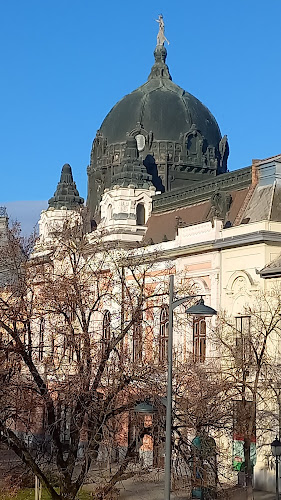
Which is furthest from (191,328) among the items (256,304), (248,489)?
(248,489)

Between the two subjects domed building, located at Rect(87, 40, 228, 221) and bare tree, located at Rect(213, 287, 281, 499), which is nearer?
bare tree, located at Rect(213, 287, 281, 499)

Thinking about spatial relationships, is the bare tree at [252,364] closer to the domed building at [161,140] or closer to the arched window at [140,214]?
the arched window at [140,214]

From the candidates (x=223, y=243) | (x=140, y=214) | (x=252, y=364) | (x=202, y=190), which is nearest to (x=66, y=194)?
(x=140, y=214)

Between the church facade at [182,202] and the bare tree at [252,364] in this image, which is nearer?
the bare tree at [252,364]

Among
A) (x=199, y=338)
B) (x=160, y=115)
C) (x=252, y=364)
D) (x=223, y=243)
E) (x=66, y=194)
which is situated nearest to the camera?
(x=252, y=364)

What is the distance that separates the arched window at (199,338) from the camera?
36438 mm

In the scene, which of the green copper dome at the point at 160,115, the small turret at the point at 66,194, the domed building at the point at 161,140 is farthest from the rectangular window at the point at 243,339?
the small turret at the point at 66,194

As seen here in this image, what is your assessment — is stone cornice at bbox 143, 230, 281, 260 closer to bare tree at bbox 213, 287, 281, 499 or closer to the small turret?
bare tree at bbox 213, 287, 281, 499

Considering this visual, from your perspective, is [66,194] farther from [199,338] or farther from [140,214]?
[199,338]

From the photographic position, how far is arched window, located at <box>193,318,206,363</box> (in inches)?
1435

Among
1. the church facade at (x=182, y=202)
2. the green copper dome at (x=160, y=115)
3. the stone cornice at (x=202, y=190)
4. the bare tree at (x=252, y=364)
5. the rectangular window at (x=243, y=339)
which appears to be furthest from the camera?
the green copper dome at (x=160, y=115)

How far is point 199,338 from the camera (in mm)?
36844

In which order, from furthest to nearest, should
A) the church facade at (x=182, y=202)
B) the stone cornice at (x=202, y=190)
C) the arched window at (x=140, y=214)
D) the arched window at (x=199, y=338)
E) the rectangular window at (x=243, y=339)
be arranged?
the arched window at (x=140, y=214) < the stone cornice at (x=202, y=190) < the arched window at (x=199, y=338) < the church facade at (x=182, y=202) < the rectangular window at (x=243, y=339)

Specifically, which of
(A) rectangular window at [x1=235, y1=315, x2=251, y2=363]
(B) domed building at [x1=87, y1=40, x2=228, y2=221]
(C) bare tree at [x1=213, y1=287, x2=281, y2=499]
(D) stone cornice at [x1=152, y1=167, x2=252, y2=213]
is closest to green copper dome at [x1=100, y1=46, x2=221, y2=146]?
(B) domed building at [x1=87, y1=40, x2=228, y2=221]
